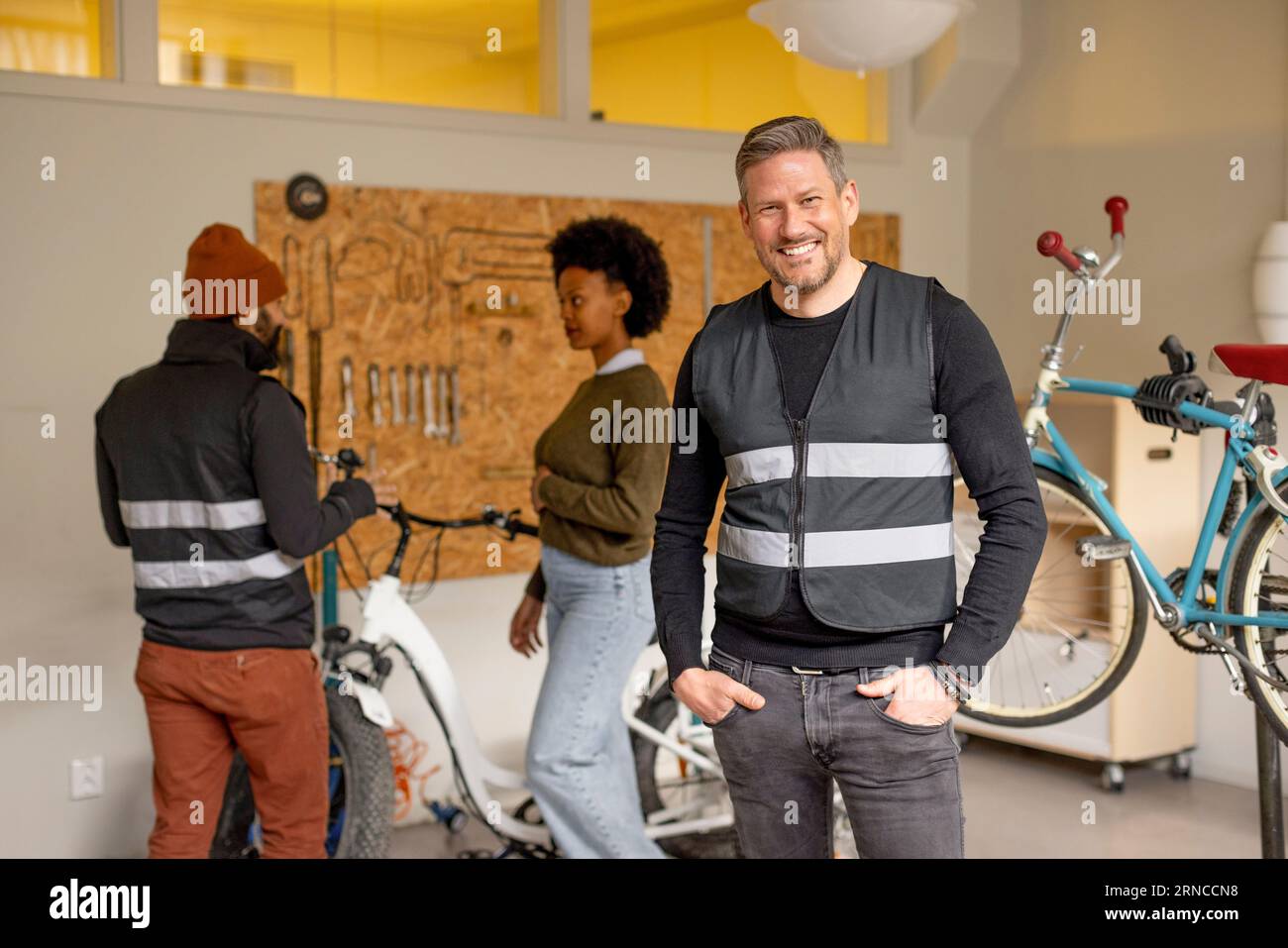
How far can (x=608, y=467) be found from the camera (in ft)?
9.99

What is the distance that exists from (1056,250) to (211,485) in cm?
178

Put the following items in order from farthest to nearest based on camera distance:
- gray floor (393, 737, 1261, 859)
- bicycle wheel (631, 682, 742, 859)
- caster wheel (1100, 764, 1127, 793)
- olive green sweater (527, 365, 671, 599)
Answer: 1. caster wheel (1100, 764, 1127, 793)
2. gray floor (393, 737, 1261, 859)
3. bicycle wheel (631, 682, 742, 859)
4. olive green sweater (527, 365, 671, 599)

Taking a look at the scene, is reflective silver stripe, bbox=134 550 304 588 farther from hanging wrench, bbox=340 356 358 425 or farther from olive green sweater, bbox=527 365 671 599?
hanging wrench, bbox=340 356 358 425

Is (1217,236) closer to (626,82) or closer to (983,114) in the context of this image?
(983,114)

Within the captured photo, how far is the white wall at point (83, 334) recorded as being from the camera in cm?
376

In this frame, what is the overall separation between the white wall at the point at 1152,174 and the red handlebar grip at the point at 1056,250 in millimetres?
1664

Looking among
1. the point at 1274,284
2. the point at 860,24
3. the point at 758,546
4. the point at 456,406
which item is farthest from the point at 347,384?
the point at 1274,284

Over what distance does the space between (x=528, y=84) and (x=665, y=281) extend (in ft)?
5.29

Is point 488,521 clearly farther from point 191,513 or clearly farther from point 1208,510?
point 1208,510

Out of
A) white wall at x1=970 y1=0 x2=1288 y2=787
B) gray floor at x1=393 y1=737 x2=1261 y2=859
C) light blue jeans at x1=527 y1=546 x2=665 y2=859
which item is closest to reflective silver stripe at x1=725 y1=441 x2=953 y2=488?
light blue jeans at x1=527 y1=546 x2=665 y2=859

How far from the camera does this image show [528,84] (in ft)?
14.9

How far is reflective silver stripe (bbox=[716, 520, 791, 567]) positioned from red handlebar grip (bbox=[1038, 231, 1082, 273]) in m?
1.19

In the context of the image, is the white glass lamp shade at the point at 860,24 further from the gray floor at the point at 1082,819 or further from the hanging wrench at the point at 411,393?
the gray floor at the point at 1082,819

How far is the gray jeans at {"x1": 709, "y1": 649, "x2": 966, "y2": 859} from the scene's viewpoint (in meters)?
1.84
